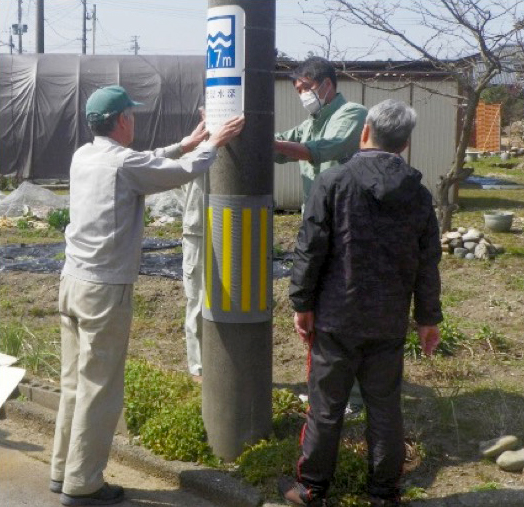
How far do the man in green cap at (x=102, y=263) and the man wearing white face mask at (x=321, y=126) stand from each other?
0.70 meters

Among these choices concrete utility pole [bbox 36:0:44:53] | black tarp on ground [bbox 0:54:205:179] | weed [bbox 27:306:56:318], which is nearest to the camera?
weed [bbox 27:306:56:318]

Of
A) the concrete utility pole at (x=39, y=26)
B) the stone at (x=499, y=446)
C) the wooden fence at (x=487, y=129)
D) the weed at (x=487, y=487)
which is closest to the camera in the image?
the weed at (x=487, y=487)

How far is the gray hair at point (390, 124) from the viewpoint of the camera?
4430 mm

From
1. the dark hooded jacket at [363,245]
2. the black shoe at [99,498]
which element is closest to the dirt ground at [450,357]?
the dark hooded jacket at [363,245]

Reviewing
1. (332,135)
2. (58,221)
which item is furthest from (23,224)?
(332,135)

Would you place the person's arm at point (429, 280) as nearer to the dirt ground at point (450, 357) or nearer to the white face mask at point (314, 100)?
the dirt ground at point (450, 357)

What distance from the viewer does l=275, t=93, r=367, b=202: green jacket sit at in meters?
5.55

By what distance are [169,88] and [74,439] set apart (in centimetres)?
1948

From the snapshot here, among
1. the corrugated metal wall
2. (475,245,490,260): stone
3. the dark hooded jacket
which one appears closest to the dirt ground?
(475,245,490,260): stone

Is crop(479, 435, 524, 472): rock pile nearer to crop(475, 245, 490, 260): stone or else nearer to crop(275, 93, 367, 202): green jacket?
crop(275, 93, 367, 202): green jacket

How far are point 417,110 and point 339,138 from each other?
1278 centimetres

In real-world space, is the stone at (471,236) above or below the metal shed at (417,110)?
below

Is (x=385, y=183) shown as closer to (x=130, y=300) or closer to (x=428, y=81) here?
(x=130, y=300)

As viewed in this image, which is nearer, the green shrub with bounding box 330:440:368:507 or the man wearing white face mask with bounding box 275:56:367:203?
the green shrub with bounding box 330:440:368:507
